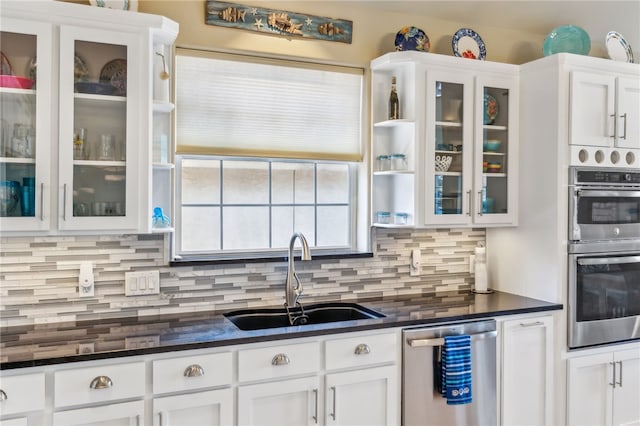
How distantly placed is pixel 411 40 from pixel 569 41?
93 cm

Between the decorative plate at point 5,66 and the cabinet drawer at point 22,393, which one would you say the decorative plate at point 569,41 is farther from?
the cabinet drawer at point 22,393

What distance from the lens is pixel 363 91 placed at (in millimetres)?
3078

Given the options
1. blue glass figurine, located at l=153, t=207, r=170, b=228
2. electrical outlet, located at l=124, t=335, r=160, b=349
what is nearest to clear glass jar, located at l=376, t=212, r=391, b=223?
blue glass figurine, located at l=153, t=207, r=170, b=228

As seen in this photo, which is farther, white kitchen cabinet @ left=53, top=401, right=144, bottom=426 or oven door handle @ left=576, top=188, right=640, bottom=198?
oven door handle @ left=576, top=188, right=640, bottom=198

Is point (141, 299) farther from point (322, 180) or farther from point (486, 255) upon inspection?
point (486, 255)

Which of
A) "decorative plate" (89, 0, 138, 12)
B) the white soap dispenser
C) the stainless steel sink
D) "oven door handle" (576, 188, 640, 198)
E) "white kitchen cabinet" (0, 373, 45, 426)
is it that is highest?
"decorative plate" (89, 0, 138, 12)

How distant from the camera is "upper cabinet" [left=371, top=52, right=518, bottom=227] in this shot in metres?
2.87

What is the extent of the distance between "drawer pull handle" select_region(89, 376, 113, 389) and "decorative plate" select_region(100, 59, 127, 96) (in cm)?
117

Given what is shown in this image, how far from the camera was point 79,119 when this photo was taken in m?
2.21

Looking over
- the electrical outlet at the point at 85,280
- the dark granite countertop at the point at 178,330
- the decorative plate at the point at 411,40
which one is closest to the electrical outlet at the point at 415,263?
the dark granite countertop at the point at 178,330

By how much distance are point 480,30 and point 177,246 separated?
2.29 m

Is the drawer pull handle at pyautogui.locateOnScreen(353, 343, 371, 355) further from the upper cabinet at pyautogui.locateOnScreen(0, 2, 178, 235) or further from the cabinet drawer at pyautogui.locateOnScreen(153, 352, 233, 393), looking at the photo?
the upper cabinet at pyautogui.locateOnScreen(0, 2, 178, 235)

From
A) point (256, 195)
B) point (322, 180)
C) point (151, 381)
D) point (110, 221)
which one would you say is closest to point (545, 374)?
point (322, 180)

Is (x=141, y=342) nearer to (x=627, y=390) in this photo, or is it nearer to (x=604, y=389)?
(x=604, y=389)
